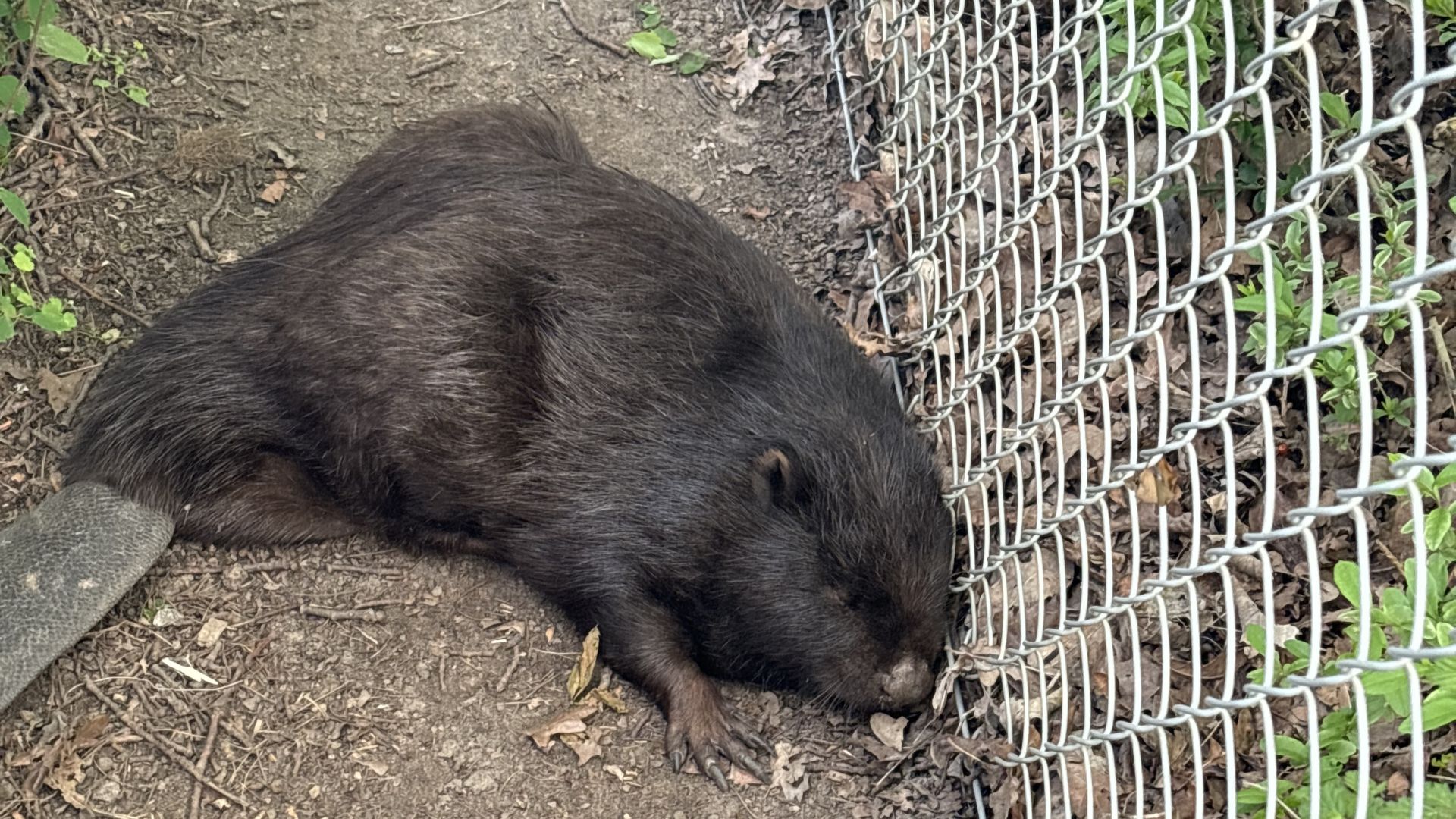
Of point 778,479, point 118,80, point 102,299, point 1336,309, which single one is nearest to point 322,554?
point 102,299

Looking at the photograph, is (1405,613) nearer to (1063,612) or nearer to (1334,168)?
(1334,168)

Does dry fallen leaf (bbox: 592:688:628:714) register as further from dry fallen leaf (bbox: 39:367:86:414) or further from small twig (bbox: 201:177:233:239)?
small twig (bbox: 201:177:233:239)

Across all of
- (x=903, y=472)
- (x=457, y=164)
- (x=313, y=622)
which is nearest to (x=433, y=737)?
(x=313, y=622)

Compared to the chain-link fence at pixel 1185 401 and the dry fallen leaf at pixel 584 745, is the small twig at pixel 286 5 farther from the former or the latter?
the dry fallen leaf at pixel 584 745

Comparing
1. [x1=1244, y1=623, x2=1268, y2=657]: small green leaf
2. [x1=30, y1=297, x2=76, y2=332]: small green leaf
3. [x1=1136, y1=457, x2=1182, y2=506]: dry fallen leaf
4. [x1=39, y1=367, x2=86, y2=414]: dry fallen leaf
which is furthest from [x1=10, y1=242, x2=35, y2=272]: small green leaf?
[x1=1244, y1=623, x2=1268, y2=657]: small green leaf

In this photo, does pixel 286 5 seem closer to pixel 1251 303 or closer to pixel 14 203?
Result: pixel 14 203
